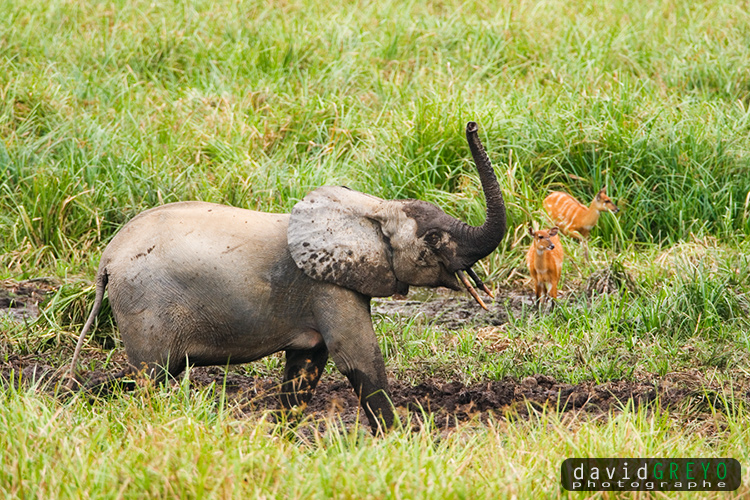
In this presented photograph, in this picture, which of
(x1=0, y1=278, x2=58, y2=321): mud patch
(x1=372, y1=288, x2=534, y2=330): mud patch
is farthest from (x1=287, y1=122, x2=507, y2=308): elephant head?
(x1=0, y1=278, x2=58, y2=321): mud patch

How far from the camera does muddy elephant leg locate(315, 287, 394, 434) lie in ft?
16.1

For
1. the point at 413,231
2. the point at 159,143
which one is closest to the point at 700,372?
the point at 413,231

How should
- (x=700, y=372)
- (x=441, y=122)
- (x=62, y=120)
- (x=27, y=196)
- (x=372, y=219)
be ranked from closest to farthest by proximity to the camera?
(x=372, y=219) < (x=700, y=372) < (x=27, y=196) < (x=441, y=122) < (x=62, y=120)

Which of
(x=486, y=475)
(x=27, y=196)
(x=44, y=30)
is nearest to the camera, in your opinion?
(x=486, y=475)

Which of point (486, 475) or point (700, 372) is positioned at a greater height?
point (486, 475)

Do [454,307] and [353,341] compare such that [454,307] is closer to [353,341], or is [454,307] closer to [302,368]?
[302,368]

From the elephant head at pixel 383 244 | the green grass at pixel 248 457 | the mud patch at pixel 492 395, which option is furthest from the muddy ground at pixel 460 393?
the green grass at pixel 248 457

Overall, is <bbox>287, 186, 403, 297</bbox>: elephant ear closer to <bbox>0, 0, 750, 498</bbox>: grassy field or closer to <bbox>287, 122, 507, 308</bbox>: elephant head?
<bbox>287, 122, 507, 308</bbox>: elephant head

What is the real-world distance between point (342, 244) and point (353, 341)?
0.47 m

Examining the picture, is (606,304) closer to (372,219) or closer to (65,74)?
(372,219)

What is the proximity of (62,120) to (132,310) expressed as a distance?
16.5 ft

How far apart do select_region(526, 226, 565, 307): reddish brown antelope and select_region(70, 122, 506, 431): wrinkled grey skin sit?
229 cm

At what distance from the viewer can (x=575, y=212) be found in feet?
26.5

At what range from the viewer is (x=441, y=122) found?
8.77m
